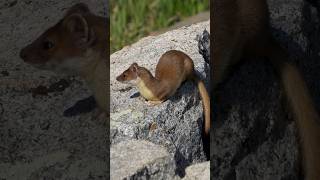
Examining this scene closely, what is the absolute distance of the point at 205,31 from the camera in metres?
2.25

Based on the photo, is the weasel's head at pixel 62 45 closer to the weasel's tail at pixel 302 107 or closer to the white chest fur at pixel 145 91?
the white chest fur at pixel 145 91

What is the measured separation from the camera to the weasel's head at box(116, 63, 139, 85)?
2014 millimetres

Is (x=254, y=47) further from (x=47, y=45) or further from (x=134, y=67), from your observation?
(x=47, y=45)

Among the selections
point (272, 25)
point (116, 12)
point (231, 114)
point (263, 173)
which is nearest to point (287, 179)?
point (263, 173)

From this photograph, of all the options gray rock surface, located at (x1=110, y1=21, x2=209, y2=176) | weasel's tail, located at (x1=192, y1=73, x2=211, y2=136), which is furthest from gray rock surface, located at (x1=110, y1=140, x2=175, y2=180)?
weasel's tail, located at (x1=192, y1=73, x2=211, y2=136)

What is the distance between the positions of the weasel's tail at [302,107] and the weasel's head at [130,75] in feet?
1.00

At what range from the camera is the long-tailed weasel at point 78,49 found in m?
1.88

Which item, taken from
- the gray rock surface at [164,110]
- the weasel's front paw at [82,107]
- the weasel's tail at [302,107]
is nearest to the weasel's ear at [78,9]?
the weasel's front paw at [82,107]

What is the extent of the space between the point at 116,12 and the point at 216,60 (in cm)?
164

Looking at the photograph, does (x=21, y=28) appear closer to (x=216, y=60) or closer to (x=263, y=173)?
(x=216, y=60)

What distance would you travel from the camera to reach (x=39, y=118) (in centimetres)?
190

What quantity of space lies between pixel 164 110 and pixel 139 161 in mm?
159

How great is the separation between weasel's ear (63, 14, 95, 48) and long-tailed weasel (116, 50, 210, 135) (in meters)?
0.17

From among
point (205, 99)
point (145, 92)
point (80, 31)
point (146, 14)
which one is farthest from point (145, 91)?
point (146, 14)
